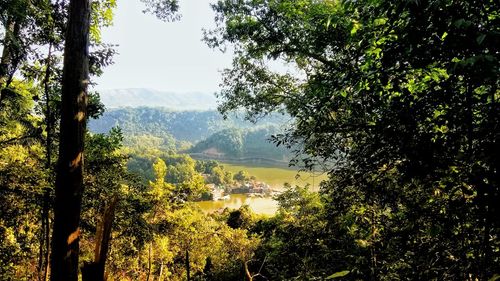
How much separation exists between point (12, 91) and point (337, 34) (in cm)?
804

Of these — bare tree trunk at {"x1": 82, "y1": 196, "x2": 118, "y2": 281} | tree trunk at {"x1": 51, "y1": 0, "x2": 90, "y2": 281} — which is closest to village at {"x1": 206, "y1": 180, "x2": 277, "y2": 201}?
tree trunk at {"x1": 51, "y1": 0, "x2": 90, "y2": 281}

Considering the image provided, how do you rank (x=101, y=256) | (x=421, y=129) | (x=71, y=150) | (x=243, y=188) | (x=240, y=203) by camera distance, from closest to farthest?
(x=101, y=256) < (x=421, y=129) < (x=71, y=150) < (x=240, y=203) < (x=243, y=188)

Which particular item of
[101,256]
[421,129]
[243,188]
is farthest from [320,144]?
[243,188]

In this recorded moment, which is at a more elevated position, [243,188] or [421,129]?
[421,129]

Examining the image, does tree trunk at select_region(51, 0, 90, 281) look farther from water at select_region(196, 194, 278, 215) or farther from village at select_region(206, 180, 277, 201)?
village at select_region(206, 180, 277, 201)

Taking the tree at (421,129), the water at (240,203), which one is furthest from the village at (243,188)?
the tree at (421,129)

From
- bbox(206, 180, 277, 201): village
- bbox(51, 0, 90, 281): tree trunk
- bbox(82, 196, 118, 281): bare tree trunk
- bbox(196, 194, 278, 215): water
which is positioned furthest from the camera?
bbox(206, 180, 277, 201): village

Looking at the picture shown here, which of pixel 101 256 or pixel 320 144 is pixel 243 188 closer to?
pixel 320 144

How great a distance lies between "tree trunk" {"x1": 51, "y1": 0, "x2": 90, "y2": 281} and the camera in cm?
300

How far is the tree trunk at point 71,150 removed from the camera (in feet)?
9.84

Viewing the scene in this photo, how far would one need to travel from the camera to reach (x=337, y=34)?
20.4 feet

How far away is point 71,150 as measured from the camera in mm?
3154

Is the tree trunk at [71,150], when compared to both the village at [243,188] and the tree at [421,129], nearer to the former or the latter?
the tree at [421,129]

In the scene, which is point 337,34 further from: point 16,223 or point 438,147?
point 16,223
